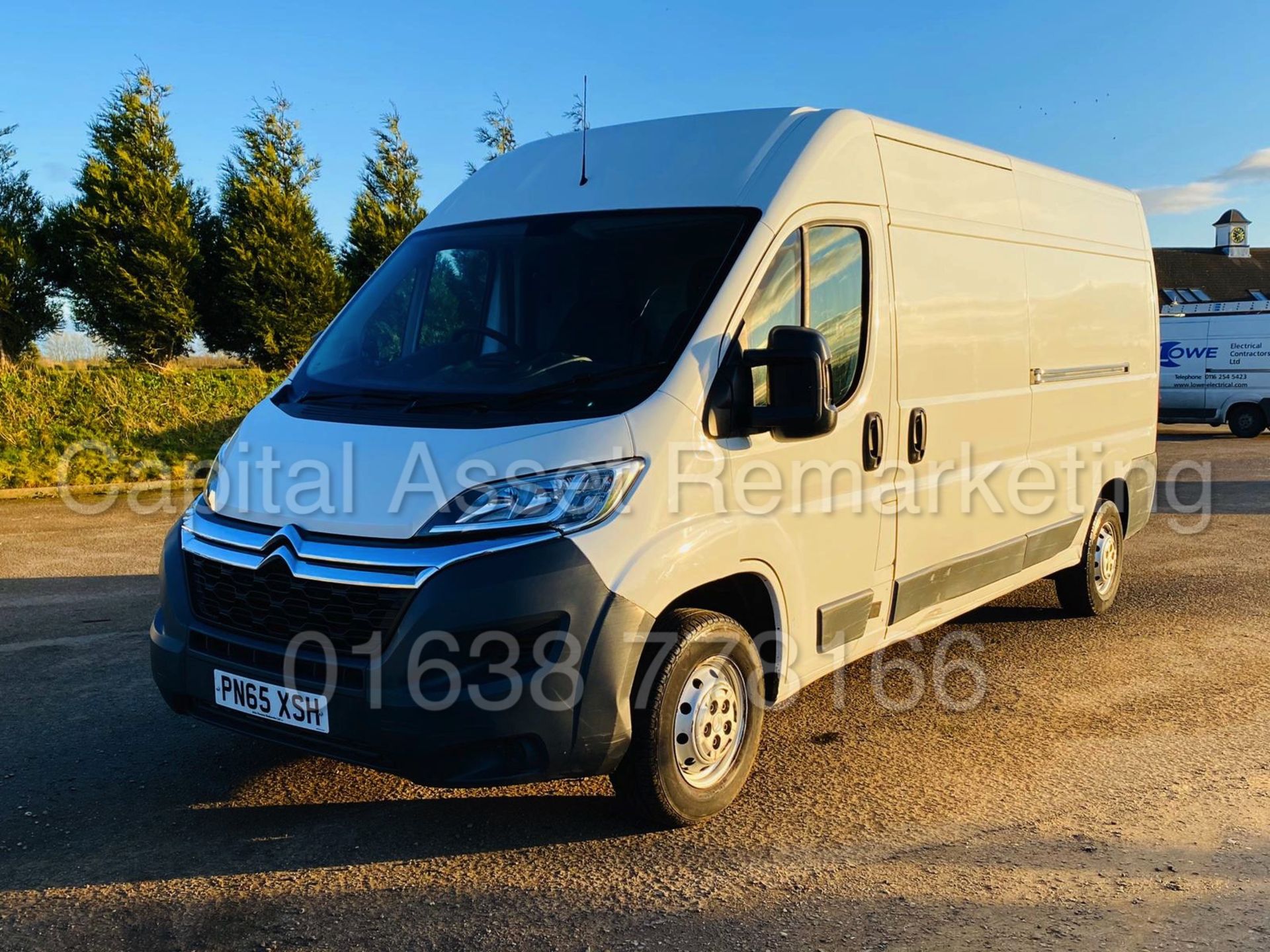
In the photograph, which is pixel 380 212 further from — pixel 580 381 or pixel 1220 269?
pixel 1220 269

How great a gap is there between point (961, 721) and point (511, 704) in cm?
262

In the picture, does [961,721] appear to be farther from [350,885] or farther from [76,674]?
[76,674]

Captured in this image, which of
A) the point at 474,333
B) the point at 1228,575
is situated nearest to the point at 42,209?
the point at 474,333

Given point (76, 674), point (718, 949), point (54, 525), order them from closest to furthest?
point (718, 949) → point (76, 674) → point (54, 525)

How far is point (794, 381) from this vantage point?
4.00 m

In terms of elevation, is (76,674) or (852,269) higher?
(852,269)

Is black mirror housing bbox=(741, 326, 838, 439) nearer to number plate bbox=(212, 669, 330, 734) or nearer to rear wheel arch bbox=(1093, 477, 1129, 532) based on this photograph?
number plate bbox=(212, 669, 330, 734)

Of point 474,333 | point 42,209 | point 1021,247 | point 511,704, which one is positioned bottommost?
point 511,704

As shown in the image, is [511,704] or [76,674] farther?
[76,674]

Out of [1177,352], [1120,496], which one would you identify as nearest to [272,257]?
[1120,496]

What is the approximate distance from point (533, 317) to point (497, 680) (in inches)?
60.4

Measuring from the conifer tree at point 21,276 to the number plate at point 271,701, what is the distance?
14671 mm

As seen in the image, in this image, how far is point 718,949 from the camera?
10.7 ft

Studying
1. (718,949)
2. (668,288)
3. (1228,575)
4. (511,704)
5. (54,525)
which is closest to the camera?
(718,949)
